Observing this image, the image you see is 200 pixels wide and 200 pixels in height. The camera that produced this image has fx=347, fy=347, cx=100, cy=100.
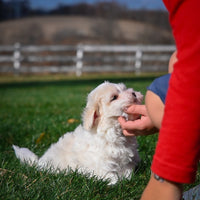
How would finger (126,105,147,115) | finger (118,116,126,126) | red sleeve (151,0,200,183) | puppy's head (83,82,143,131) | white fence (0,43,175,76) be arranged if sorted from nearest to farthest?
red sleeve (151,0,200,183)
finger (126,105,147,115)
finger (118,116,126,126)
puppy's head (83,82,143,131)
white fence (0,43,175,76)

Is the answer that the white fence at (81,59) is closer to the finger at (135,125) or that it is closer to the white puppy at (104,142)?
the white puppy at (104,142)

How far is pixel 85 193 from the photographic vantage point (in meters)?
2.15

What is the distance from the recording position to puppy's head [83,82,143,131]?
262 centimetres

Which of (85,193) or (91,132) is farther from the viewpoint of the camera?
(91,132)

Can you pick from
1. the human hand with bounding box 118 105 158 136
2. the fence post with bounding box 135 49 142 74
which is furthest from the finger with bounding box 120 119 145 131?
the fence post with bounding box 135 49 142 74

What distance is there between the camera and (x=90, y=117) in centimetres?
267

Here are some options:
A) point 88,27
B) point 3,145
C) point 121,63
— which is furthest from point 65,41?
point 3,145

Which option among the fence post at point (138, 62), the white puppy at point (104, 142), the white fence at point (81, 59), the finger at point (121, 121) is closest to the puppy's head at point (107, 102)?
the white puppy at point (104, 142)

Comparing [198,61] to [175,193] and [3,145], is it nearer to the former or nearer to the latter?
[175,193]

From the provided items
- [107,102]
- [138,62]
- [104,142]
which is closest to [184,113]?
[107,102]

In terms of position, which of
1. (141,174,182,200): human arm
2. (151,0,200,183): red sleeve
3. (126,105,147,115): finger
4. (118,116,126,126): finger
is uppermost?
(151,0,200,183): red sleeve

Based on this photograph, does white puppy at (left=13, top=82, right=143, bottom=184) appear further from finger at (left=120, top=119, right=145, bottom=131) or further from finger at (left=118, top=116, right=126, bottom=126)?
finger at (left=120, top=119, right=145, bottom=131)

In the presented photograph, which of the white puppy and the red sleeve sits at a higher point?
the red sleeve

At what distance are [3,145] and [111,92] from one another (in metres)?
1.63
